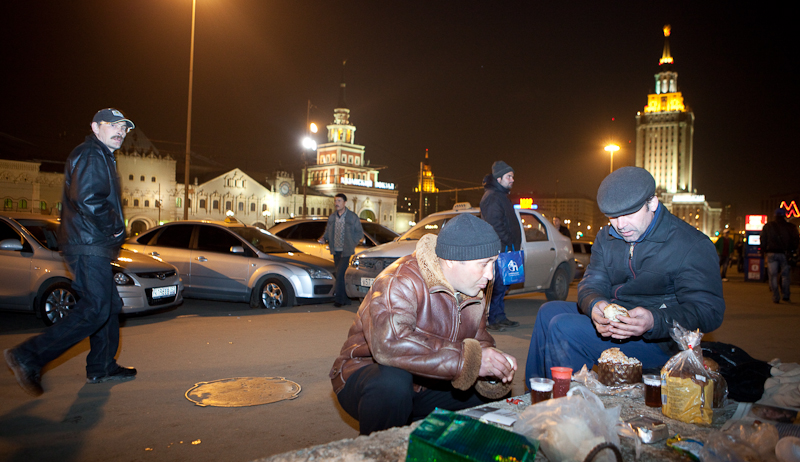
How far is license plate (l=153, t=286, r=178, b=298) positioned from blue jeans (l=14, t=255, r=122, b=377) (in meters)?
3.34

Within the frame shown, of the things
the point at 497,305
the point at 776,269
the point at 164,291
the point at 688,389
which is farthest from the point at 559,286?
the point at 688,389

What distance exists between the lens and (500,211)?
7.01 meters

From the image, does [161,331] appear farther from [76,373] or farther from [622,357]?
[622,357]

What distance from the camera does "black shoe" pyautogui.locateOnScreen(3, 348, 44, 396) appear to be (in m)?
3.66

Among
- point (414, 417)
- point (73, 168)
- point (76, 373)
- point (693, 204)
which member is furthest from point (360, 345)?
point (693, 204)

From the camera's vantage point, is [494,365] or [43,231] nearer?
[494,365]

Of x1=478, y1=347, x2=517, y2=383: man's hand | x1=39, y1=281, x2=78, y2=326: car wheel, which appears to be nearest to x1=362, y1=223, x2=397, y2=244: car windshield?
x1=39, y1=281, x2=78, y2=326: car wheel

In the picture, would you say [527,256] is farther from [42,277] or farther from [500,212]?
[42,277]

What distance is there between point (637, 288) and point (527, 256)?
20.2ft

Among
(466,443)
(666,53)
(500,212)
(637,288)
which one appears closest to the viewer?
(466,443)

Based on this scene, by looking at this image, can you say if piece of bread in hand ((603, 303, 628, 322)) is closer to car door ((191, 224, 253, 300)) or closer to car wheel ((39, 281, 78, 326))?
car wheel ((39, 281, 78, 326))

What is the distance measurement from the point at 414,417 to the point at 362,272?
20.6 feet

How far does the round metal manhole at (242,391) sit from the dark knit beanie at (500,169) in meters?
4.00

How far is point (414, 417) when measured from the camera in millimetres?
2752
